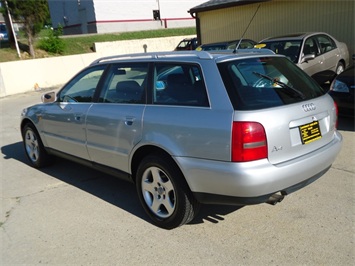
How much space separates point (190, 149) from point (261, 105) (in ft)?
2.26

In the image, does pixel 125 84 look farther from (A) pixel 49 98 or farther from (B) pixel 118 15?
(B) pixel 118 15

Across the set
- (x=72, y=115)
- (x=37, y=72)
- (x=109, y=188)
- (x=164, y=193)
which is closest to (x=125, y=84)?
(x=72, y=115)

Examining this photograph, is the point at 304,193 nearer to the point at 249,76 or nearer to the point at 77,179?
the point at 249,76

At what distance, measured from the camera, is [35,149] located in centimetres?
526

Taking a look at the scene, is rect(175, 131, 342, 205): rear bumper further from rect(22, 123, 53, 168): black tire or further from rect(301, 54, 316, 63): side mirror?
rect(301, 54, 316, 63): side mirror

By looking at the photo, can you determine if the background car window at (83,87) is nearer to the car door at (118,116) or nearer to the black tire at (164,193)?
the car door at (118,116)

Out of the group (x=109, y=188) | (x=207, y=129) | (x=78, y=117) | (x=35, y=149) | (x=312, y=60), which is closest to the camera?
(x=207, y=129)

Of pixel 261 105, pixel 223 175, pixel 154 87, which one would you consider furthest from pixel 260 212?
pixel 154 87

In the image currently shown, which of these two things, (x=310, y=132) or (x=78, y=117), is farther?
(x=78, y=117)

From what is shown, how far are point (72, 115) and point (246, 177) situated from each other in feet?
8.20

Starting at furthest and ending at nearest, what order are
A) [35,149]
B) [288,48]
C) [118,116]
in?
[288,48] → [35,149] → [118,116]

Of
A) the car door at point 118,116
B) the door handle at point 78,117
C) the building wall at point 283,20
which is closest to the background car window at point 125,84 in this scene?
the car door at point 118,116

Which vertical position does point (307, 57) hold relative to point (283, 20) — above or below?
below

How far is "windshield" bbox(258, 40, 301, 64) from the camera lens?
794 cm
